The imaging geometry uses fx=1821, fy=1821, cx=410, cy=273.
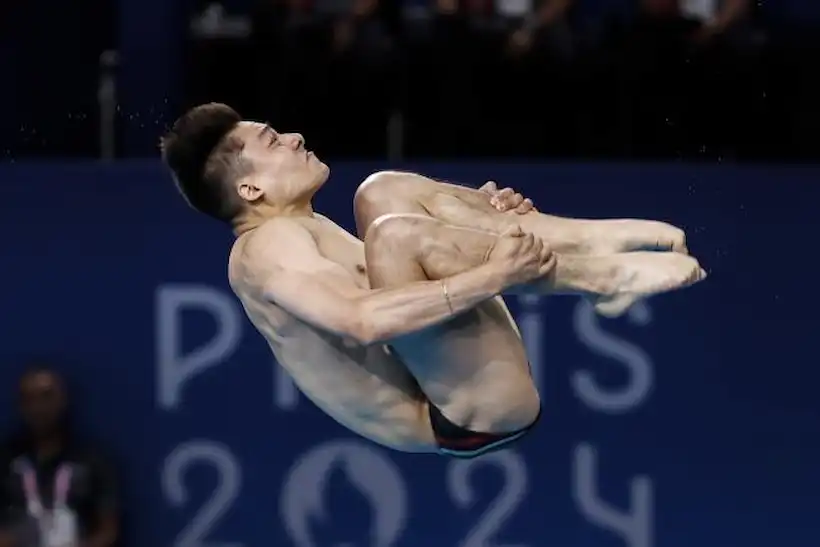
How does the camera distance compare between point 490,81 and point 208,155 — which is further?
point 490,81

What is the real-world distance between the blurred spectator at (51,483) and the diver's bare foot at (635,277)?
2.74 meters

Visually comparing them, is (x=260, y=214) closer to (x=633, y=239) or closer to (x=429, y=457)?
(x=633, y=239)

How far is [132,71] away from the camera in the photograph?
21.8 feet

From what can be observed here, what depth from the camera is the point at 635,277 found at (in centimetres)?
431

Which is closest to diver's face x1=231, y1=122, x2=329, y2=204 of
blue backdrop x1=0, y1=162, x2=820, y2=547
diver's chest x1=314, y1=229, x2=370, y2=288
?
diver's chest x1=314, y1=229, x2=370, y2=288

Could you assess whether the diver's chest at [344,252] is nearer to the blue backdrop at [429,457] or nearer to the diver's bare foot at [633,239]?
the diver's bare foot at [633,239]

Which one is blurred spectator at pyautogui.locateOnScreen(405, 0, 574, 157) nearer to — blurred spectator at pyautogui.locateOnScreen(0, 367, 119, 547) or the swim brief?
blurred spectator at pyautogui.locateOnScreen(0, 367, 119, 547)

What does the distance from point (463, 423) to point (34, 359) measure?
110 inches

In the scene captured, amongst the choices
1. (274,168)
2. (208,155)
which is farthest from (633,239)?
(208,155)

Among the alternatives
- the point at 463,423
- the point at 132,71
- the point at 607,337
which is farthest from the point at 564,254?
the point at 132,71

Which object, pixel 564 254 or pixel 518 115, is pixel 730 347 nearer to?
pixel 518 115

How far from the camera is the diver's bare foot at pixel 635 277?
428cm

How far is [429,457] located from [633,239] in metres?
2.37

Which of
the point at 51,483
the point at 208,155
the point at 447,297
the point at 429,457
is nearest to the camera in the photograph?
the point at 447,297
